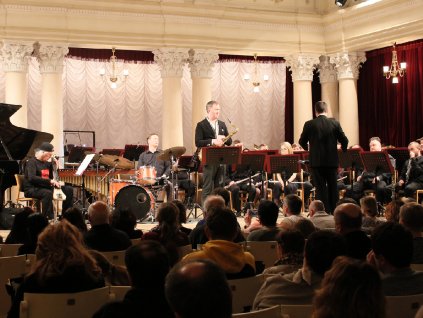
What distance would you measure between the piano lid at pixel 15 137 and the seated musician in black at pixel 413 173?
684 cm

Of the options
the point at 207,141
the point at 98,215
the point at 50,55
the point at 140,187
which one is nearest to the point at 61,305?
the point at 98,215

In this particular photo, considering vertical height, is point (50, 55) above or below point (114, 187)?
above

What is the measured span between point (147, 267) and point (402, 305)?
1.34 m

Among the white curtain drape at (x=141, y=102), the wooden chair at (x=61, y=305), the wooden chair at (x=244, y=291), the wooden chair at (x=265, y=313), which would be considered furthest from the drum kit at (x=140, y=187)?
the wooden chair at (x=265, y=313)

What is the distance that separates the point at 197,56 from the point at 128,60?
178 inches

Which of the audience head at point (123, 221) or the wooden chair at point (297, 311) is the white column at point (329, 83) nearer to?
the audience head at point (123, 221)

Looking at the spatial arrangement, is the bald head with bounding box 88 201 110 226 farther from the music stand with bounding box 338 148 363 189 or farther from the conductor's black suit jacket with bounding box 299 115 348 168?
the music stand with bounding box 338 148 363 189

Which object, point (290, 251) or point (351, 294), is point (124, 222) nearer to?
point (290, 251)

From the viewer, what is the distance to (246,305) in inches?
173

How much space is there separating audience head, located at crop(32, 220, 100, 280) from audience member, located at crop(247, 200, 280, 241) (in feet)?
8.29

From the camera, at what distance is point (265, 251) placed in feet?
19.8

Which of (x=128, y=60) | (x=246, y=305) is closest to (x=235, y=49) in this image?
(x=128, y=60)

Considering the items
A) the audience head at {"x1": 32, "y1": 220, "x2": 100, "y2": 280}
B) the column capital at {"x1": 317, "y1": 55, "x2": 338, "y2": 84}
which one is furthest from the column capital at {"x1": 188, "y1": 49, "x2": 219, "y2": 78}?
the audience head at {"x1": 32, "y1": 220, "x2": 100, "y2": 280}

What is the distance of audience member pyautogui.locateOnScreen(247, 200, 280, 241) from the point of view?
252 inches
